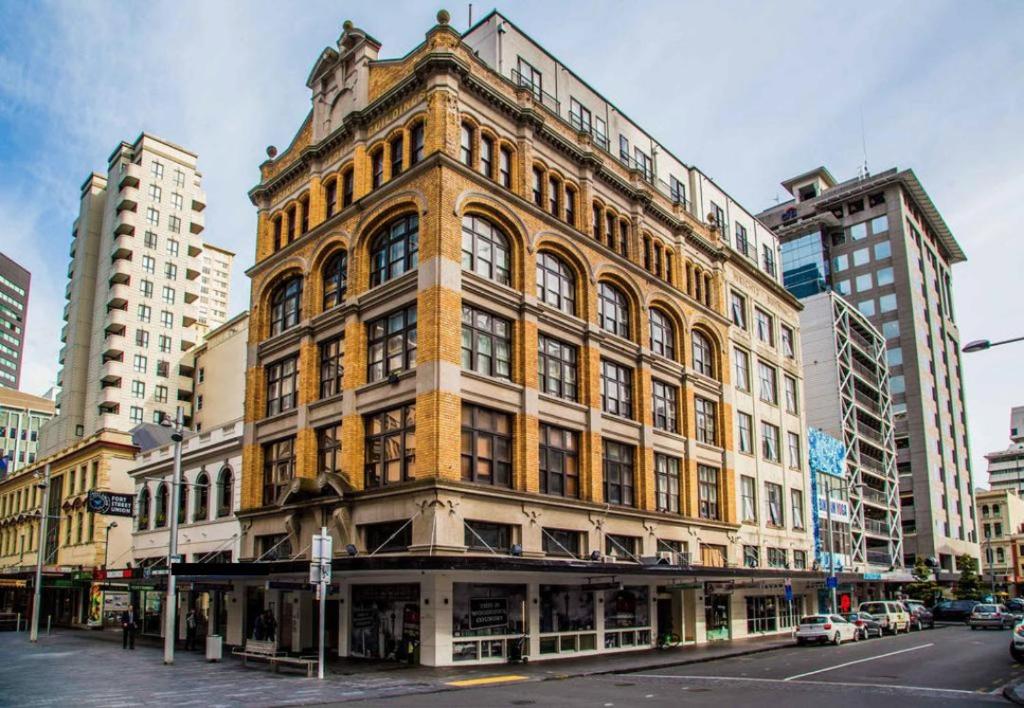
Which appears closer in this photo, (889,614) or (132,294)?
(889,614)

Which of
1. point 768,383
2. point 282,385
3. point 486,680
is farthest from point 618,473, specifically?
point 768,383

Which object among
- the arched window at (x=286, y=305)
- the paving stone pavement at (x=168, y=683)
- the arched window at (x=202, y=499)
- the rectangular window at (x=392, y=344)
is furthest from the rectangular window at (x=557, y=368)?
the arched window at (x=202, y=499)

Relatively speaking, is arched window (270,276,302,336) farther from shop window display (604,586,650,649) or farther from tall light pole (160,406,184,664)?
shop window display (604,586,650,649)

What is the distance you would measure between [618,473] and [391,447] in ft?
37.4

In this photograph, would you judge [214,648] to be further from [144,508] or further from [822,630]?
[822,630]

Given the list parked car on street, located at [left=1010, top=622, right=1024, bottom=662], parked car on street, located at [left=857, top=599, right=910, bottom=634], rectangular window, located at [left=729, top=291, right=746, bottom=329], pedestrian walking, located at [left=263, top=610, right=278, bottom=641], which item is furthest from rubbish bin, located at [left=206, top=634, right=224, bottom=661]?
parked car on street, located at [left=857, top=599, right=910, bottom=634]

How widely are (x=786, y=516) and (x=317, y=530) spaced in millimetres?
29638

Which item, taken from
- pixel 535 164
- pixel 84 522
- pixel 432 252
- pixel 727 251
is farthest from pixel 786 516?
pixel 84 522

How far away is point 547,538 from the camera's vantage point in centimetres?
3291

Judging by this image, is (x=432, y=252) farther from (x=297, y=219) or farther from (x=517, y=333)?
(x=297, y=219)

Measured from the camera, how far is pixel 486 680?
24.5 meters

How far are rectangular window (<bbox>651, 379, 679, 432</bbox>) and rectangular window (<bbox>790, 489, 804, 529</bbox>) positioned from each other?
14148mm

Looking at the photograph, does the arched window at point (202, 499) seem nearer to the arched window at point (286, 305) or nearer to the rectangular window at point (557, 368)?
the arched window at point (286, 305)

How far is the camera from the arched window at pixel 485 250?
107ft
